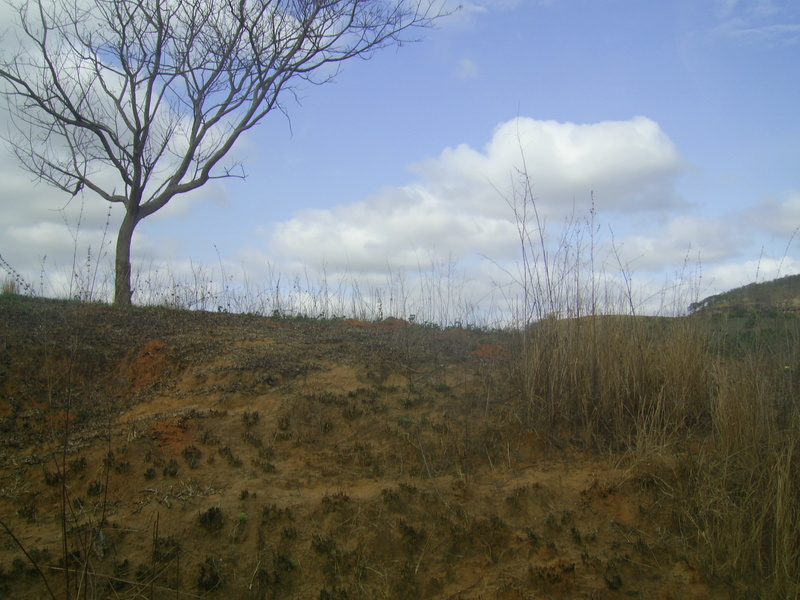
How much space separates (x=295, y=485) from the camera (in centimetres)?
389

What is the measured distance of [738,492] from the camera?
148 inches

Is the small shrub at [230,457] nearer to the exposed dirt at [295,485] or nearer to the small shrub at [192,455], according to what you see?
the exposed dirt at [295,485]

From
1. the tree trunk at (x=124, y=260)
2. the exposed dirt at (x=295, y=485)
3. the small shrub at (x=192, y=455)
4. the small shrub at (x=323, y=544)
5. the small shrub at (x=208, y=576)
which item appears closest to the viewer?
the small shrub at (x=208, y=576)

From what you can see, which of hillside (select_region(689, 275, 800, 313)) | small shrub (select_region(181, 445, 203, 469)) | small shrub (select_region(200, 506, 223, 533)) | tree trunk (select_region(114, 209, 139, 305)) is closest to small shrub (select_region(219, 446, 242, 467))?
small shrub (select_region(181, 445, 203, 469))

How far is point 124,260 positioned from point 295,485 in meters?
7.30

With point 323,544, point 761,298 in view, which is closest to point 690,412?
point 323,544

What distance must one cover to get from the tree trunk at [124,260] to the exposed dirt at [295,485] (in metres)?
3.77

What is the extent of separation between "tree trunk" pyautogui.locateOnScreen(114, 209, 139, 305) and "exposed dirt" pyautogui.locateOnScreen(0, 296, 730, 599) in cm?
377

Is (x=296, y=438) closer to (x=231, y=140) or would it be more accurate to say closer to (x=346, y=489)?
(x=346, y=489)

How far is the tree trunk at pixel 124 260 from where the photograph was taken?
938 cm

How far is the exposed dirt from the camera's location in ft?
10.6

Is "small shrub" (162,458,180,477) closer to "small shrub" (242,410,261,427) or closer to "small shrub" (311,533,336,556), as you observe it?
"small shrub" (242,410,261,427)

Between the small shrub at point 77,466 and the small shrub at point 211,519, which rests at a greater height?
the small shrub at point 77,466

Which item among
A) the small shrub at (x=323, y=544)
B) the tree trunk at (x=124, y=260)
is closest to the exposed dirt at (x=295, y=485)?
the small shrub at (x=323, y=544)
